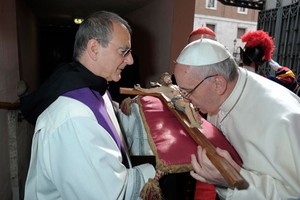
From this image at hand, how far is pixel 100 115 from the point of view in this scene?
1.16 meters

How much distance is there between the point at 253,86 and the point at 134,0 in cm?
347

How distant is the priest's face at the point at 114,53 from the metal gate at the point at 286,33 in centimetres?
457

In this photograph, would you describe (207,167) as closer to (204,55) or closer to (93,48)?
(204,55)

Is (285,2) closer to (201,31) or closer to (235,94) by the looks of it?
(201,31)

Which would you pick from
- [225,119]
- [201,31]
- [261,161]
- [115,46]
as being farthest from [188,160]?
[201,31]

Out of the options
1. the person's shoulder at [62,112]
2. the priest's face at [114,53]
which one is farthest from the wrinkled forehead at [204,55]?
the person's shoulder at [62,112]

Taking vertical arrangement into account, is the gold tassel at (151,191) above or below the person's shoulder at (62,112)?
below

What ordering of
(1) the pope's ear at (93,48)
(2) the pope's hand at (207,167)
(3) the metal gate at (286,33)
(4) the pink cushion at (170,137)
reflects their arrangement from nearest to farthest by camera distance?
(2) the pope's hand at (207,167), (4) the pink cushion at (170,137), (1) the pope's ear at (93,48), (3) the metal gate at (286,33)

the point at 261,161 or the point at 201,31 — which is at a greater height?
the point at 201,31

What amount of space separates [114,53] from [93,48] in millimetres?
117

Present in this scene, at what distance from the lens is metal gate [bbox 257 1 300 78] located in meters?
4.63

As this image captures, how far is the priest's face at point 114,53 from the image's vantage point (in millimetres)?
1252

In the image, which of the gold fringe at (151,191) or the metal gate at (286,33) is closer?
the gold fringe at (151,191)

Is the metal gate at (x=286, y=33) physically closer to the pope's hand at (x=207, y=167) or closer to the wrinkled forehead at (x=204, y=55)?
the wrinkled forehead at (x=204, y=55)
